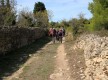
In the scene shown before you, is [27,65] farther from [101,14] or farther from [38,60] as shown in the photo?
[101,14]

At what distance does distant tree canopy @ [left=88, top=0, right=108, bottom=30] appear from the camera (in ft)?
72.2

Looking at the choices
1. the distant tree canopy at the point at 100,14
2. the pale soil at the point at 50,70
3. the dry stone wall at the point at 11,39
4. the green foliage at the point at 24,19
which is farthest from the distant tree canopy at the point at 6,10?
the green foliage at the point at 24,19

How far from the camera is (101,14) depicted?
73.6ft

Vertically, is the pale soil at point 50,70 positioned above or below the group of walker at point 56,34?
below

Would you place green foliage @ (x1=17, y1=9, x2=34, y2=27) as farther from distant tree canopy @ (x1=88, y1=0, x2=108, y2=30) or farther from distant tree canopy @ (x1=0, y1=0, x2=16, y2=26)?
distant tree canopy @ (x1=88, y1=0, x2=108, y2=30)

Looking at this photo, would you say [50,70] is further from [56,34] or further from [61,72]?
[56,34]

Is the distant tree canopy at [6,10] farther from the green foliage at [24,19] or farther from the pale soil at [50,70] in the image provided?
the green foliage at [24,19]

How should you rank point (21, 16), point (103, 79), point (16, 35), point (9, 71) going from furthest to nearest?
→ point (21, 16) → point (16, 35) → point (9, 71) → point (103, 79)

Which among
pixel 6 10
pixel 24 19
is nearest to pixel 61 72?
pixel 6 10

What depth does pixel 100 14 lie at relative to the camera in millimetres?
22578

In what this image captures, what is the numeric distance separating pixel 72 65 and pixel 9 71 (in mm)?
3436

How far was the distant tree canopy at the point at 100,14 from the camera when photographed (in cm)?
2200

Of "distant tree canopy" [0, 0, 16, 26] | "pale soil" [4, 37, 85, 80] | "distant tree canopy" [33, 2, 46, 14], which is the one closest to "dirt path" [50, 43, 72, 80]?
"pale soil" [4, 37, 85, 80]

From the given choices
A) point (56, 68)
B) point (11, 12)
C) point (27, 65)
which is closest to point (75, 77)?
point (56, 68)
